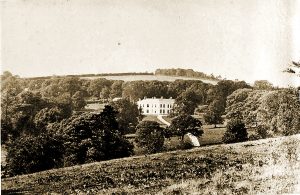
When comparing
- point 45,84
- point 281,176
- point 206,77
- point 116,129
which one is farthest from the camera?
point 281,176

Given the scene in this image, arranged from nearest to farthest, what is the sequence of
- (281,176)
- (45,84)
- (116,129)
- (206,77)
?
(45,84), (116,129), (206,77), (281,176)

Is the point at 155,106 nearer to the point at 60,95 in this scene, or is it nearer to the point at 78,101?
the point at 78,101

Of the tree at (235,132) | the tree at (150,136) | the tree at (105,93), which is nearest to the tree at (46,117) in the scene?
the tree at (105,93)

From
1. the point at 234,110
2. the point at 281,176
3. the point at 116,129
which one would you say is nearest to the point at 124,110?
the point at 116,129

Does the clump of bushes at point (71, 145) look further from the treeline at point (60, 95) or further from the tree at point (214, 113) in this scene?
the tree at point (214, 113)

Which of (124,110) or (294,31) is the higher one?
(294,31)

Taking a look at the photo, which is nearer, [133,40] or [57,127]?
[57,127]

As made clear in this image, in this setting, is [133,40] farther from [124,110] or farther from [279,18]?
[279,18]

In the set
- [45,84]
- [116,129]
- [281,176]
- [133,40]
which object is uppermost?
[133,40]
